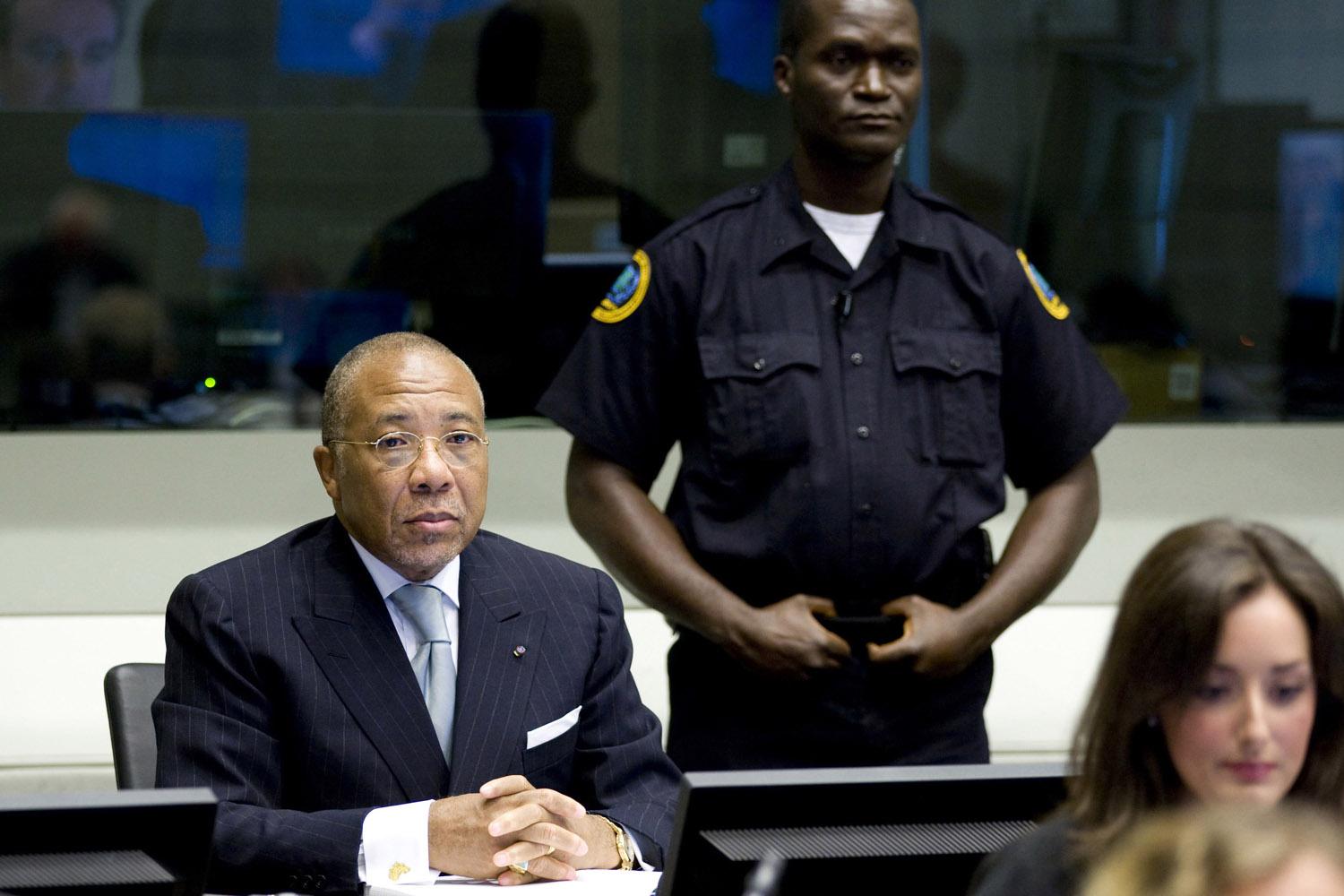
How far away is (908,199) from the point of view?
3066 millimetres

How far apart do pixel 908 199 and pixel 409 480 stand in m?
1.04

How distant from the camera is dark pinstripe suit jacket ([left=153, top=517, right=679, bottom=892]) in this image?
2.29 metres

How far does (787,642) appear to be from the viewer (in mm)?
2797

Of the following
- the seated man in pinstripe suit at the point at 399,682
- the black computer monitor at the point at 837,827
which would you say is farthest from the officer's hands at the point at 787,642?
the black computer monitor at the point at 837,827

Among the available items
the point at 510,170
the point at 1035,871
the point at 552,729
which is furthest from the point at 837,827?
the point at 510,170

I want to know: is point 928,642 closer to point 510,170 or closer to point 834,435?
point 834,435

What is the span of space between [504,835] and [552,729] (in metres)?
0.34

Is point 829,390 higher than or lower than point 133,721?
higher

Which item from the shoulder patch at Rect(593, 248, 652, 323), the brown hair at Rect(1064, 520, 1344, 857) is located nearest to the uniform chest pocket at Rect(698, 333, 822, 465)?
the shoulder patch at Rect(593, 248, 652, 323)

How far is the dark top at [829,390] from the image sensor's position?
2.90m

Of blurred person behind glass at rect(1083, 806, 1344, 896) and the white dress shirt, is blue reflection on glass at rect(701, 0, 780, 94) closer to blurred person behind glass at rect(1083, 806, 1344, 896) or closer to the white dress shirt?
the white dress shirt

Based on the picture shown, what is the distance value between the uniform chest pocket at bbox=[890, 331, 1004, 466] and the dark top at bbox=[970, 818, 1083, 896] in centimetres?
135

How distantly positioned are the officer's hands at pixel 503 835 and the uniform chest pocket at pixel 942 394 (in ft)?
3.24

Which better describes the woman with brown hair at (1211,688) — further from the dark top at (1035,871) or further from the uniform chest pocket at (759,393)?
the uniform chest pocket at (759,393)
